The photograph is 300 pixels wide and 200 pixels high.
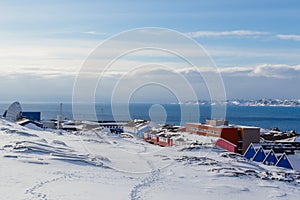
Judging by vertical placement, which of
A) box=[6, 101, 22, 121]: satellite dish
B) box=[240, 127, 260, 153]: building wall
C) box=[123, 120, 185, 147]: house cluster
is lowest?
box=[123, 120, 185, 147]: house cluster

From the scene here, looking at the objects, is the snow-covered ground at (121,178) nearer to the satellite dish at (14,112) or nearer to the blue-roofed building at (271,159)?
the blue-roofed building at (271,159)

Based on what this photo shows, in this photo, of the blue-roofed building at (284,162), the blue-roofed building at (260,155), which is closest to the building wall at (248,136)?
the blue-roofed building at (260,155)

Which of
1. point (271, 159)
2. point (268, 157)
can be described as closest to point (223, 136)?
point (268, 157)

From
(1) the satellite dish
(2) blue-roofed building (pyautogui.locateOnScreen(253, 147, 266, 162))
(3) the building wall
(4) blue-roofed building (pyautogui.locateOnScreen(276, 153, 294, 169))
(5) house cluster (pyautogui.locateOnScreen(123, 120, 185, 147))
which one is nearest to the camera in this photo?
(4) blue-roofed building (pyautogui.locateOnScreen(276, 153, 294, 169))

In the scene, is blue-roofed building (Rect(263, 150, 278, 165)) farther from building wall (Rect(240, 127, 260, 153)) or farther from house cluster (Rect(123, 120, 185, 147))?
house cluster (Rect(123, 120, 185, 147))

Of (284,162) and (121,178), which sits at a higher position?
(121,178)

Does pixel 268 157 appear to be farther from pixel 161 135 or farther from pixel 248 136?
pixel 161 135

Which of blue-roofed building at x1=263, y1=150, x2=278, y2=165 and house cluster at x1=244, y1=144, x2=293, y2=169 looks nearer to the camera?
house cluster at x1=244, y1=144, x2=293, y2=169

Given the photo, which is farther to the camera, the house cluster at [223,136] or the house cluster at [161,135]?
the house cluster at [161,135]

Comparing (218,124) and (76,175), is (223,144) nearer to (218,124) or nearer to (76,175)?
(218,124)

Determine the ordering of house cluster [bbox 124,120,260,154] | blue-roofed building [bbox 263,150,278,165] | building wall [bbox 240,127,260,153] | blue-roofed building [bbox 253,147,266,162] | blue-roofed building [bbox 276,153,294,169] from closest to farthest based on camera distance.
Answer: blue-roofed building [bbox 276,153,294,169]
blue-roofed building [bbox 263,150,278,165]
blue-roofed building [bbox 253,147,266,162]
house cluster [bbox 124,120,260,154]
building wall [bbox 240,127,260,153]

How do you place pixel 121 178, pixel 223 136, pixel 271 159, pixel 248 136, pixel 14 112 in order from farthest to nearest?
pixel 14 112 → pixel 248 136 → pixel 223 136 → pixel 271 159 → pixel 121 178

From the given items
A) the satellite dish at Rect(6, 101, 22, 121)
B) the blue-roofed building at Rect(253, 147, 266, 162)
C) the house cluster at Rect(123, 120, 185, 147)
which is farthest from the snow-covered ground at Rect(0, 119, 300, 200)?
the satellite dish at Rect(6, 101, 22, 121)

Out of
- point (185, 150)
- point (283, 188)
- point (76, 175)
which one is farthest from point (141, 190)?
point (185, 150)
